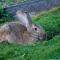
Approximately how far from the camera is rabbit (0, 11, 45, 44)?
6395 mm

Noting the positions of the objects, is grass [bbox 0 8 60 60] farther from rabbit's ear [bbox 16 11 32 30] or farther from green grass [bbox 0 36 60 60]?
rabbit's ear [bbox 16 11 32 30]

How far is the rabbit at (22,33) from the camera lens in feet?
21.0

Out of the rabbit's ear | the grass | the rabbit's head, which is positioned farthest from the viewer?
the rabbit's ear

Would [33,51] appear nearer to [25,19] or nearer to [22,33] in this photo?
[22,33]

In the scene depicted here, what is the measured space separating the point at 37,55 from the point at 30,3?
17.8 feet

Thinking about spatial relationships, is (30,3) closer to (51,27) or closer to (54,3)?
(54,3)

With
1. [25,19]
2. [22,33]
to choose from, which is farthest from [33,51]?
[25,19]

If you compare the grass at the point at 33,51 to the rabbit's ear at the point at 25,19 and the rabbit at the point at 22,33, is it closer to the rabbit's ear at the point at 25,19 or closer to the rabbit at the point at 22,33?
the rabbit at the point at 22,33

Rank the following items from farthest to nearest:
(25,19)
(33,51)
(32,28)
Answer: (25,19) < (32,28) < (33,51)

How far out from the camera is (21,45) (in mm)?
6164

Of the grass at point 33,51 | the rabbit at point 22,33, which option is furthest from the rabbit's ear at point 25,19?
the grass at point 33,51

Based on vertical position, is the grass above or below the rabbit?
below

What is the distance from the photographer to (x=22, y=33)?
6.51 m

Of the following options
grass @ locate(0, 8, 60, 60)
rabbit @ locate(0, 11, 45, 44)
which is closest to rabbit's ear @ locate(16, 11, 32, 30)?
rabbit @ locate(0, 11, 45, 44)
